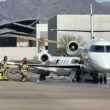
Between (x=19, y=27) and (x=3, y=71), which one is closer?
(x=3, y=71)

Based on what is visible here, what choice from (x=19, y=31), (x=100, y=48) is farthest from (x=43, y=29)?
(x=100, y=48)

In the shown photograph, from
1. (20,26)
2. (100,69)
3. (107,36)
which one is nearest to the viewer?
(100,69)

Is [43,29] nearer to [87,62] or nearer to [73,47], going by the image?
[73,47]

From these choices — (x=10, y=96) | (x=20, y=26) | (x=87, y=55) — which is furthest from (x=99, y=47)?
(x=20, y=26)

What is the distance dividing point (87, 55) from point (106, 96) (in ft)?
35.1

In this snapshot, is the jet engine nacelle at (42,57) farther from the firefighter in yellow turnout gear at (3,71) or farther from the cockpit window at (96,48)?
the cockpit window at (96,48)

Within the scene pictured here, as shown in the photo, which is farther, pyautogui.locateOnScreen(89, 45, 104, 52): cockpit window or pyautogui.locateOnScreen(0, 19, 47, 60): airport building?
pyautogui.locateOnScreen(0, 19, 47, 60): airport building

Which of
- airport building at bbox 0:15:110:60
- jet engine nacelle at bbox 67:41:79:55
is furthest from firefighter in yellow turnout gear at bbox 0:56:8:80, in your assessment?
airport building at bbox 0:15:110:60

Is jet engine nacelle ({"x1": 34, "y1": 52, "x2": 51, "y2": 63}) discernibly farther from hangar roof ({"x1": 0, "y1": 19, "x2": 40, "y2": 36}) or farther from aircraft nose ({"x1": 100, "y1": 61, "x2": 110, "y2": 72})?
hangar roof ({"x1": 0, "y1": 19, "x2": 40, "y2": 36})

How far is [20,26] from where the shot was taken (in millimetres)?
121250

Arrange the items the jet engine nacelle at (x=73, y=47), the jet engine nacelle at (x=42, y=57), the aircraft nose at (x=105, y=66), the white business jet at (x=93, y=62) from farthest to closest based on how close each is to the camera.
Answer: the jet engine nacelle at (x=42, y=57), the jet engine nacelle at (x=73, y=47), the white business jet at (x=93, y=62), the aircraft nose at (x=105, y=66)

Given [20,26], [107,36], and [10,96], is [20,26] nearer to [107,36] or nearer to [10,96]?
[107,36]

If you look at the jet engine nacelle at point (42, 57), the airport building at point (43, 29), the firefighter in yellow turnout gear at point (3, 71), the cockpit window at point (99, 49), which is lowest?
the firefighter in yellow turnout gear at point (3, 71)

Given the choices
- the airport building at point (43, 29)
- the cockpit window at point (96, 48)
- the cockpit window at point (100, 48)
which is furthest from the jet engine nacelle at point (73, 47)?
the airport building at point (43, 29)
